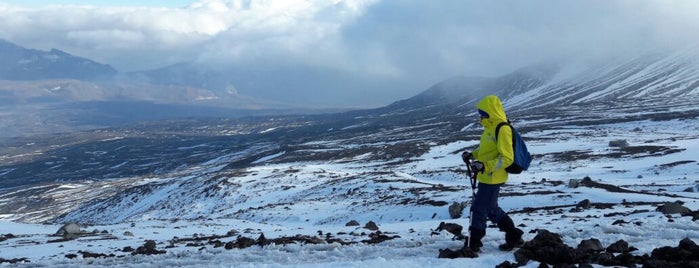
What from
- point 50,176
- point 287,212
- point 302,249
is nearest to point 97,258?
point 302,249

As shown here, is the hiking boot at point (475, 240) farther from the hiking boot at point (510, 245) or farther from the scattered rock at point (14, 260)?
the scattered rock at point (14, 260)

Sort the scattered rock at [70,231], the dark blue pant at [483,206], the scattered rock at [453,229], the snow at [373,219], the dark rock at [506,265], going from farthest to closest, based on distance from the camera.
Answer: the scattered rock at [70,231], the scattered rock at [453,229], the snow at [373,219], the dark blue pant at [483,206], the dark rock at [506,265]

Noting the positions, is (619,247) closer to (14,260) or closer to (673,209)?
(673,209)

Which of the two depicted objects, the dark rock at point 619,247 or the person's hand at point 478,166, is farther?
the person's hand at point 478,166

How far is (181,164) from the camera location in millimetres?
180375

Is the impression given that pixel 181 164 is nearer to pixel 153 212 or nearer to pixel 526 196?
pixel 153 212

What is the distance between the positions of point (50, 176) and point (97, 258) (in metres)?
200

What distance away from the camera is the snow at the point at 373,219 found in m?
12.1

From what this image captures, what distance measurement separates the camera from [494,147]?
35.7ft

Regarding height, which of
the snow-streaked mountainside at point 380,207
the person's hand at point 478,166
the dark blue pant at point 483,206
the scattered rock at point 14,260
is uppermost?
the person's hand at point 478,166

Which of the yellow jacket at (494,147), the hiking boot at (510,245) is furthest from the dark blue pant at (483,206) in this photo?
the hiking boot at (510,245)

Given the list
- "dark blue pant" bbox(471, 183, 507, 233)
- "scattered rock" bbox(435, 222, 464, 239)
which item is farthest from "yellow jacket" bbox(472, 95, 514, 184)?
"scattered rock" bbox(435, 222, 464, 239)

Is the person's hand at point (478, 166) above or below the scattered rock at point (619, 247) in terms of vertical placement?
above

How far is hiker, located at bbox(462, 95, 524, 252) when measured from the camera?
10.5 m
